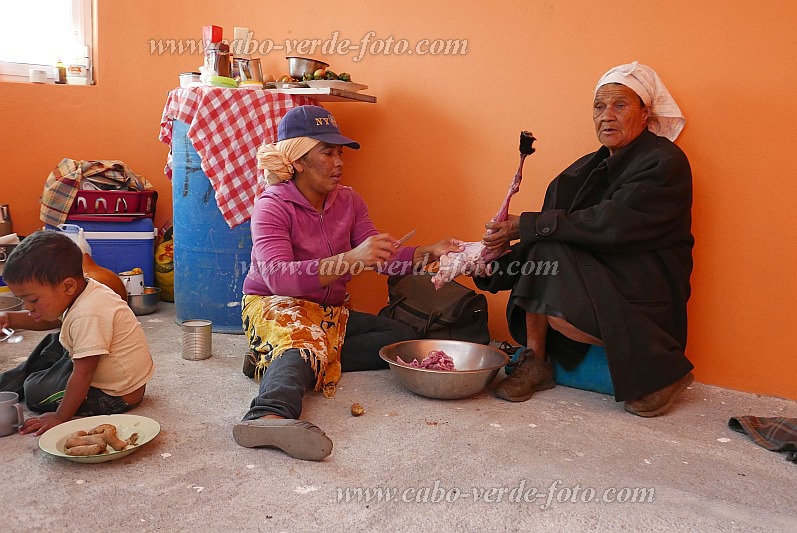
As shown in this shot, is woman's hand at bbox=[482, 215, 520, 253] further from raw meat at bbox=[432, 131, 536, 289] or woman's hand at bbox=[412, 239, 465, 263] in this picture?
woman's hand at bbox=[412, 239, 465, 263]

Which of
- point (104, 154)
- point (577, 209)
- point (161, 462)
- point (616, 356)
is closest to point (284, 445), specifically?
point (161, 462)

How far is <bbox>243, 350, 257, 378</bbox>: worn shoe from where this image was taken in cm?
278

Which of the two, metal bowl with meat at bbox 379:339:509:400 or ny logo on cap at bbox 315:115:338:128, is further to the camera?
ny logo on cap at bbox 315:115:338:128

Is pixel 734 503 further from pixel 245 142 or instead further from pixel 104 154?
pixel 104 154

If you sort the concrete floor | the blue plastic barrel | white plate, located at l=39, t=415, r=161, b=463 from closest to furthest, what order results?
the concrete floor < white plate, located at l=39, t=415, r=161, b=463 < the blue plastic barrel

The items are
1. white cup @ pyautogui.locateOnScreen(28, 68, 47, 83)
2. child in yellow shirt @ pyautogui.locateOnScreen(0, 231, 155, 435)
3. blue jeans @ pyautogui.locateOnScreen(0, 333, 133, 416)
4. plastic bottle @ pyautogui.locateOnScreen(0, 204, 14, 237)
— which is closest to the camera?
child in yellow shirt @ pyautogui.locateOnScreen(0, 231, 155, 435)

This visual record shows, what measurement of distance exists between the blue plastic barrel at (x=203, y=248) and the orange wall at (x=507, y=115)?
78 cm

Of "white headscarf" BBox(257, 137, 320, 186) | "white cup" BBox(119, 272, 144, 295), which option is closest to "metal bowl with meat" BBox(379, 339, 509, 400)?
"white headscarf" BBox(257, 137, 320, 186)

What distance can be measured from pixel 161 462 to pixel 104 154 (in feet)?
10.3

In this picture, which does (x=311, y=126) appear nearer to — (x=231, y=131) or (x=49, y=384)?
(x=231, y=131)

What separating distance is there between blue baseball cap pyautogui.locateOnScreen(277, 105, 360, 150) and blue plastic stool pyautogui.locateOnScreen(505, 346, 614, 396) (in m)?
1.33

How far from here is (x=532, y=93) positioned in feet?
10.8

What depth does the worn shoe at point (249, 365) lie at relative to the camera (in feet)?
9.11

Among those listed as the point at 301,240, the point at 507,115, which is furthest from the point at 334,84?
the point at 301,240
